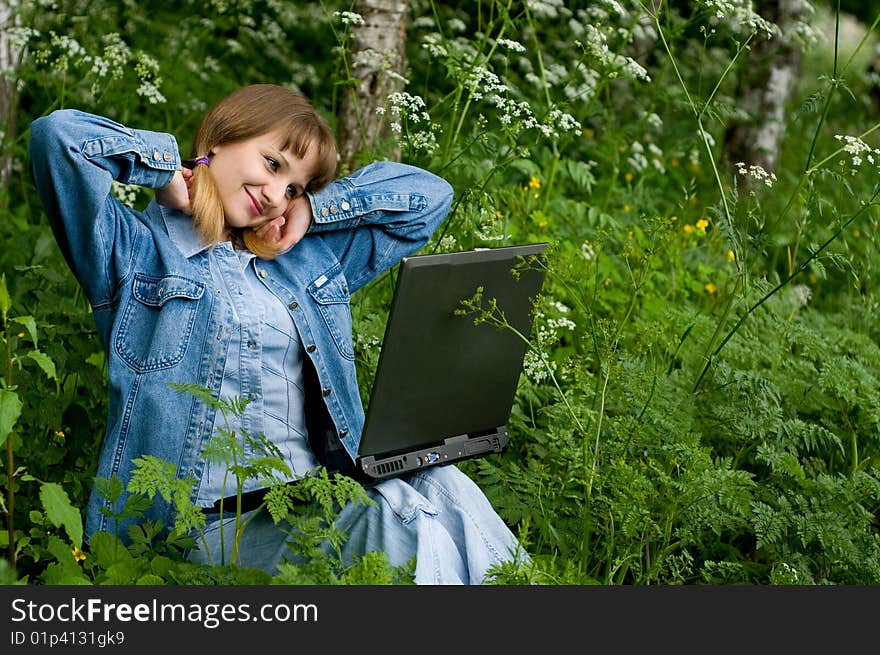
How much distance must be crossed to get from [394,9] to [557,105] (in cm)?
89

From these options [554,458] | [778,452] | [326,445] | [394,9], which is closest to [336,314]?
[326,445]

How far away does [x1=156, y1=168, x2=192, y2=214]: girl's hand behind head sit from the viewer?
2367 mm

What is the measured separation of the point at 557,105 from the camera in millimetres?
3268

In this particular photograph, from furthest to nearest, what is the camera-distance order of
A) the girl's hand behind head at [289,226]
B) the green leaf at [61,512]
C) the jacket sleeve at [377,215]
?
the jacket sleeve at [377,215] → the girl's hand behind head at [289,226] → the green leaf at [61,512]

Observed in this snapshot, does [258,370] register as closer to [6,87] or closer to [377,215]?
[377,215]

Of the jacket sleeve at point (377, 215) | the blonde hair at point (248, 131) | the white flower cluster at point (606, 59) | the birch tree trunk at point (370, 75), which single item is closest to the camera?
the blonde hair at point (248, 131)

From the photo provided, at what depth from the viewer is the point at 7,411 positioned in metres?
1.91

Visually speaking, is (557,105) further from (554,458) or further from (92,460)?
(92,460)

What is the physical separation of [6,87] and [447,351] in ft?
10.0

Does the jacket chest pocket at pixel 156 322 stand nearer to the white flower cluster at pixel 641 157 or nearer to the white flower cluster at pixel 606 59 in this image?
the white flower cluster at pixel 606 59

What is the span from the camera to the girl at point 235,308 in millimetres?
2215

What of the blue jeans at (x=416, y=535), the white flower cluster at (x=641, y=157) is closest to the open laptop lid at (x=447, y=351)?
the blue jeans at (x=416, y=535)

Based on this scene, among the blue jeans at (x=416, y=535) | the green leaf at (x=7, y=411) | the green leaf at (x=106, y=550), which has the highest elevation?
the green leaf at (x=7, y=411)

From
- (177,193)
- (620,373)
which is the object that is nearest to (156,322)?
(177,193)
